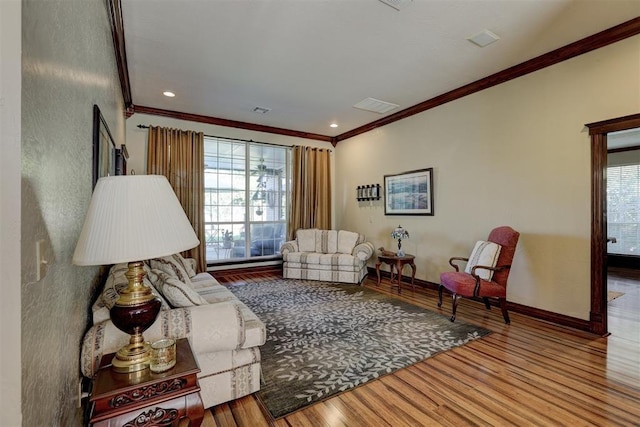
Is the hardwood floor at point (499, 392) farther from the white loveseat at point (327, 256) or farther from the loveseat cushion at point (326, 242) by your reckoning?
the loveseat cushion at point (326, 242)

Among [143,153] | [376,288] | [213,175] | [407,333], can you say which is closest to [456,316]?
[407,333]

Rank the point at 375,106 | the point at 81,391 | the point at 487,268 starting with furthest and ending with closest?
1. the point at 375,106
2. the point at 487,268
3. the point at 81,391

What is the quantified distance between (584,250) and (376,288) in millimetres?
2678

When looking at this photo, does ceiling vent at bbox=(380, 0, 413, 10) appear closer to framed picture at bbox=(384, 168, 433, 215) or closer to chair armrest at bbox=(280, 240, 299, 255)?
framed picture at bbox=(384, 168, 433, 215)

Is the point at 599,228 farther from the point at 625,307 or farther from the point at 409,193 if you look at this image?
the point at 409,193

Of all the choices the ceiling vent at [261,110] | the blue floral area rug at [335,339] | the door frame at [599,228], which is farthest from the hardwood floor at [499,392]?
the ceiling vent at [261,110]

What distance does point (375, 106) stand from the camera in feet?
16.3

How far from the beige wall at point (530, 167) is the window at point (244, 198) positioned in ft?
9.15

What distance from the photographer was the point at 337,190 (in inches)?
279

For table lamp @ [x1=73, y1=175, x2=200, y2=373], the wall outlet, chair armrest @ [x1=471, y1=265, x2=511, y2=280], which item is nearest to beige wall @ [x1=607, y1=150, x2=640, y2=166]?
chair armrest @ [x1=471, y1=265, x2=511, y2=280]

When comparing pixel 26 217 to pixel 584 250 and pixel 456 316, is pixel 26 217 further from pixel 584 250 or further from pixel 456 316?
pixel 584 250

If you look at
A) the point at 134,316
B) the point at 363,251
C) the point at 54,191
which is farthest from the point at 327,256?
the point at 54,191

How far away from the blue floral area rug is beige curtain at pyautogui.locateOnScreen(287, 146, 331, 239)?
2.17 m

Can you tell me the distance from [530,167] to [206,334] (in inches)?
153
